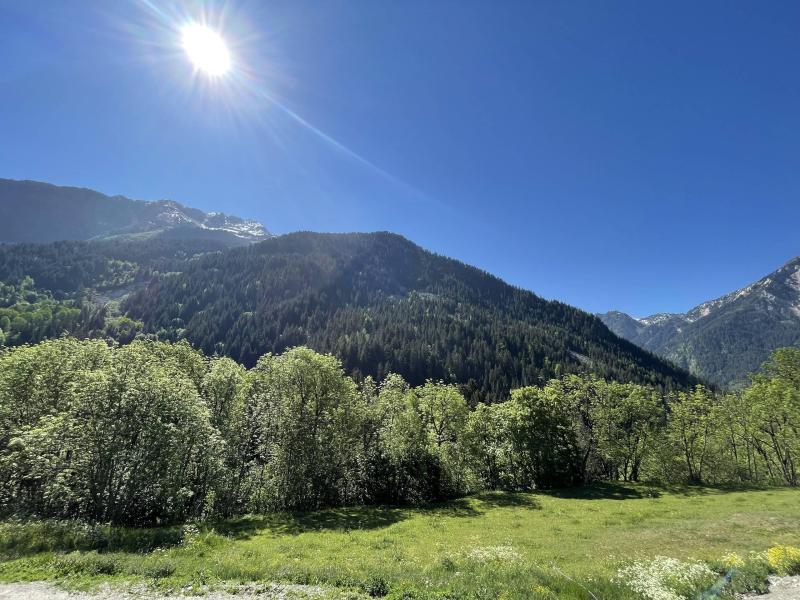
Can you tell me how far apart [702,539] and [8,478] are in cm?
4752

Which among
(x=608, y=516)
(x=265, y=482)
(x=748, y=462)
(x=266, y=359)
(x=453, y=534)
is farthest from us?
(x=748, y=462)

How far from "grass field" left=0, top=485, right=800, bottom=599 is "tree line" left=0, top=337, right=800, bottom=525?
4.25 meters

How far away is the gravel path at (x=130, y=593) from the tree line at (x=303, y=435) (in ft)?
32.9

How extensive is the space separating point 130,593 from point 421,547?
51.4 feet

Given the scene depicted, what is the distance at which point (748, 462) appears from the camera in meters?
65.8

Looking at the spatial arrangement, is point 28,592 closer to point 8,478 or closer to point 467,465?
point 8,478

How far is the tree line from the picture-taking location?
2538 centimetres

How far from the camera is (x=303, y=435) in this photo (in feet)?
130

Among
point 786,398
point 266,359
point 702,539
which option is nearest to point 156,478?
point 266,359

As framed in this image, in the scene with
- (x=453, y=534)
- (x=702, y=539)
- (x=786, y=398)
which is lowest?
(x=453, y=534)

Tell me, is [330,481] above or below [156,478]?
below

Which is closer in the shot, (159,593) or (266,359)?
(159,593)

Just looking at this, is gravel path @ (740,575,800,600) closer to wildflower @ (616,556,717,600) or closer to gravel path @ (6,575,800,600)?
gravel path @ (6,575,800,600)

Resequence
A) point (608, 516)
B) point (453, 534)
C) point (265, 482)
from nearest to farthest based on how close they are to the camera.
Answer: point (453, 534)
point (608, 516)
point (265, 482)
